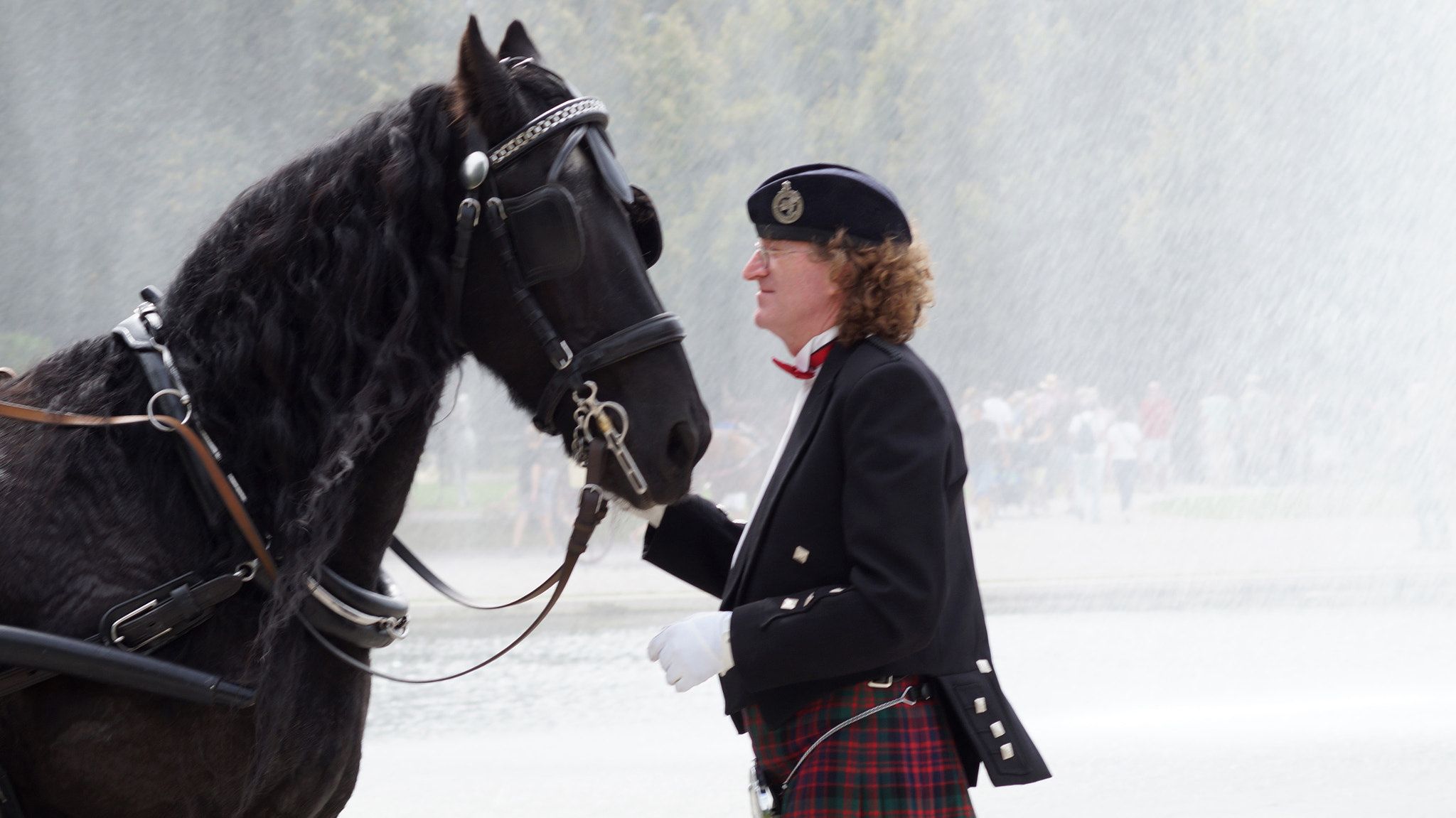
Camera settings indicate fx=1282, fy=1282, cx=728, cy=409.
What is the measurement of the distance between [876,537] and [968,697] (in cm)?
29

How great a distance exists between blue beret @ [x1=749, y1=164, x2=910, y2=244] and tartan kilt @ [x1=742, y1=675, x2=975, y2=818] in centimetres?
65

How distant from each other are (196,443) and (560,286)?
527 mm

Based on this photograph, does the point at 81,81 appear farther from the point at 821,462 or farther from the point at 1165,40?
the point at 821,462

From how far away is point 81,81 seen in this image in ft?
35.6

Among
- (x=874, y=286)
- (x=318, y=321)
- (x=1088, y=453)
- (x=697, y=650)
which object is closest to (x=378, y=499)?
(x=318, y=321)

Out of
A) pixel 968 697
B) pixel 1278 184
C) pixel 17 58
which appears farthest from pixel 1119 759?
pixel 17 58

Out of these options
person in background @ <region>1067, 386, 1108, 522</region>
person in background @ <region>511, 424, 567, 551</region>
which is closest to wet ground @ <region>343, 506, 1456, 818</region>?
person in background @ <region>511, 424, 567, 551</region>

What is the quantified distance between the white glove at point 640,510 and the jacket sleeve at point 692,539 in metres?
0.03

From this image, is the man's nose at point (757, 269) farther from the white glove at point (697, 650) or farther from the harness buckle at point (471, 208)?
the white glove at point (697, 650)

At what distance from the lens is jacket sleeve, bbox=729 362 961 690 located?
169 cm

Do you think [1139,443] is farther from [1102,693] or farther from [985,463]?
[1102,693]

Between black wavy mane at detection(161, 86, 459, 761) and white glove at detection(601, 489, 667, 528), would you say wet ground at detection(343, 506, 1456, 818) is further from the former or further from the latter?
black wavy mane at detection(161, 86, 459, 761)

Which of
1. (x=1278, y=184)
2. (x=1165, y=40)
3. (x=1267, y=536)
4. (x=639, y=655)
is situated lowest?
(x=1267, y=536)

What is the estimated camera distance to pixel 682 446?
1.81 m
